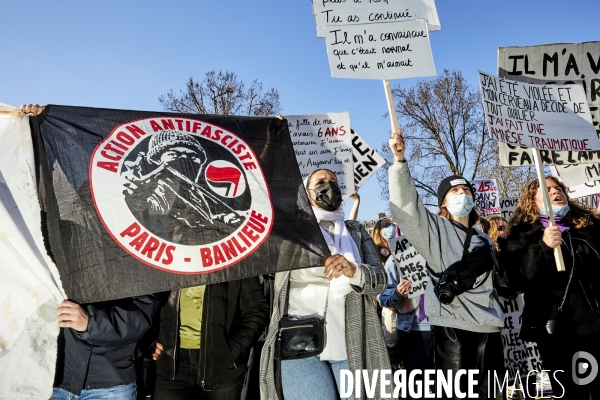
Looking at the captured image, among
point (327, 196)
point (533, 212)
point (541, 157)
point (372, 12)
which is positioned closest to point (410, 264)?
point (541, 157)

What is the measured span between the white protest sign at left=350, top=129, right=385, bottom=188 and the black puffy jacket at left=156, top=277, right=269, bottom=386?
3.53 meters

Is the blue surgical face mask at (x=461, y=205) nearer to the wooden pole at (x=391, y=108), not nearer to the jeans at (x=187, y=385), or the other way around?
the wooden pole at (x=391, y=108)

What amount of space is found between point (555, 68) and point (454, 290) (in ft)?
9.98

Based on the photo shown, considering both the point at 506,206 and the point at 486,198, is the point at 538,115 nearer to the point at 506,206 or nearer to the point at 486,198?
the point at 506,206

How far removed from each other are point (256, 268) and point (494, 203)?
8.53 meters

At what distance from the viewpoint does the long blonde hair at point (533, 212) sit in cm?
472

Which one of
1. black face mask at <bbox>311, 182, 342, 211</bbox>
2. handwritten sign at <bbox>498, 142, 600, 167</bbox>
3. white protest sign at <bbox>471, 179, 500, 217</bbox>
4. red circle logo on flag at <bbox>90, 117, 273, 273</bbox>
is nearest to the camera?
red circle logo on flag at <bbox>90, 117, 273, 273</bbox>

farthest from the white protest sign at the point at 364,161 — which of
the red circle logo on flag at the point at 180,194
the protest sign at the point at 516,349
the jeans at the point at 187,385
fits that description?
the jeans at the point at 187,385

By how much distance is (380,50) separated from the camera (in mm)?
4391

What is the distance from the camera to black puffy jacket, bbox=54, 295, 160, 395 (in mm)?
2795

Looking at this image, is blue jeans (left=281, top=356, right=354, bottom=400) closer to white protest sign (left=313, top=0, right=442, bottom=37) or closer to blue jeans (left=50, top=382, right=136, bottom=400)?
blue jeans (left=50, top=382, right=136, bottom=400)

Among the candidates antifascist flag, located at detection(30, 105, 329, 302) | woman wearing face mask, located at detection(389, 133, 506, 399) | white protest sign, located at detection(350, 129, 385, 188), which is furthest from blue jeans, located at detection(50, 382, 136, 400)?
white protest sign, located at detection(350, 129, 385, 188)

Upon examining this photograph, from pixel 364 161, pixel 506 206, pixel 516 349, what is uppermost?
pixel 364 161

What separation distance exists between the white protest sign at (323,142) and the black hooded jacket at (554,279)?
198cm
